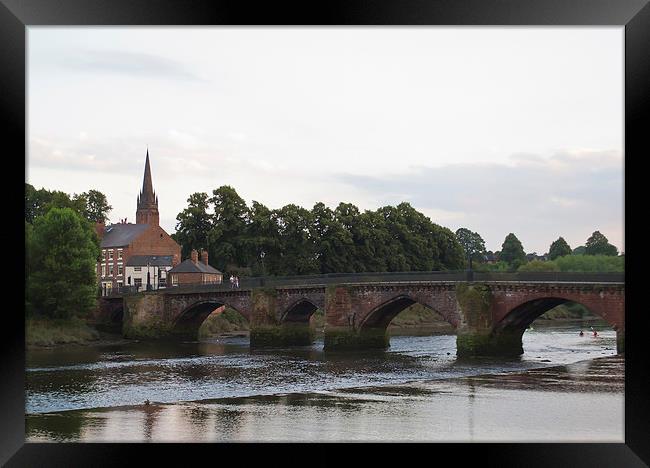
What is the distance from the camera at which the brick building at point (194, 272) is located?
66.5m

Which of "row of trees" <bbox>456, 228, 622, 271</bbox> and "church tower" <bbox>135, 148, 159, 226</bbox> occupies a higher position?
"church tower" <bbox>135, 148, 159, 226</bbox>

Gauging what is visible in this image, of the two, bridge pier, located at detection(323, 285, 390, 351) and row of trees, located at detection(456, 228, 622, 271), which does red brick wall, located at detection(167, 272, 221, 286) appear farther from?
row of trees, located at detection(456, 228, 622, 271)

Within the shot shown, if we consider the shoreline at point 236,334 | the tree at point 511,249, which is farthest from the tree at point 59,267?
the tree at point 511,249

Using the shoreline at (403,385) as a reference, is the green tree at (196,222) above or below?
above

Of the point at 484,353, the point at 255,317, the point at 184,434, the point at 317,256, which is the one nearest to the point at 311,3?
the point at 184,434

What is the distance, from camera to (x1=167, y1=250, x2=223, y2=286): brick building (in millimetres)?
66500

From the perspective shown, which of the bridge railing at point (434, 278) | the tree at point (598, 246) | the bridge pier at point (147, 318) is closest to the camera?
the bridge railing at point (434, 278)

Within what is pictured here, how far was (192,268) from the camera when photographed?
2625 inches

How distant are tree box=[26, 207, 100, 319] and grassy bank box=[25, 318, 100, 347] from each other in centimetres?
70

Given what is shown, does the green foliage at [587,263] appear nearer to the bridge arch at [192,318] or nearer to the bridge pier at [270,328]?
the bridge arch at [192,318]

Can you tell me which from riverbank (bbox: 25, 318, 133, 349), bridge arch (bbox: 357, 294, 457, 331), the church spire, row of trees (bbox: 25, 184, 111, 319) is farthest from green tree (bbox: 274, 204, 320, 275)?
the church spire

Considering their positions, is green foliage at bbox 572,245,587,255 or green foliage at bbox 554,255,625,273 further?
green foliage at bbox 572,245,587,255

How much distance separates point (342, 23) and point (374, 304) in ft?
107

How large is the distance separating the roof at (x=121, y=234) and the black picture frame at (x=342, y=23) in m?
65.0
